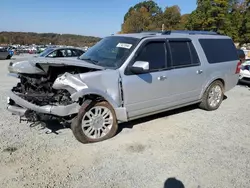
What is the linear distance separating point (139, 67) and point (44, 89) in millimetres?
1719

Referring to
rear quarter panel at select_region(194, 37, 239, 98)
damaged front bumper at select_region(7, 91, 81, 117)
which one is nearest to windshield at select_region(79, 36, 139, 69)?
damaged front bumper at select_region(7, 91, 81, 117)

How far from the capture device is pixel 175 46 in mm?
4863

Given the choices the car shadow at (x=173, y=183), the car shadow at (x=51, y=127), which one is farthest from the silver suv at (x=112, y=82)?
the car shadow at (x=173, y=183)

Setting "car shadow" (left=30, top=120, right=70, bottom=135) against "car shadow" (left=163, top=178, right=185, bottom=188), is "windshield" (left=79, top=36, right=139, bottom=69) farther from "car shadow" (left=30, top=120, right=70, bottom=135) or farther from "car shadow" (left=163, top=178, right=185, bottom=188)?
"car shadow" (left=163, top=178, right=185, bottom=188)

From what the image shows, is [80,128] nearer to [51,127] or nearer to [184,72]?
[51,127]

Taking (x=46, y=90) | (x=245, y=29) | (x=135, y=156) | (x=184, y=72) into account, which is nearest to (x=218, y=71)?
(x=184, y=72)

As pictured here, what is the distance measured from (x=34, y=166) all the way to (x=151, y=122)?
99.2 inches

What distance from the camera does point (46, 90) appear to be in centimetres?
424

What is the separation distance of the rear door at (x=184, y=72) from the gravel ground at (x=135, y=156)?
61 cm

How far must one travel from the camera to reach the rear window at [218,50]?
5.58 m

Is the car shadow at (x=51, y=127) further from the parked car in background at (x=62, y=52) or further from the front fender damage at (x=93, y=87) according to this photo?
the parked car in background at (x=62, y=52)

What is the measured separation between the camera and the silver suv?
3.76m

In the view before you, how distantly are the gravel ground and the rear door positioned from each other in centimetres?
61

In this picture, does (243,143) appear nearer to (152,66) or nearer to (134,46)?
(152,66)
